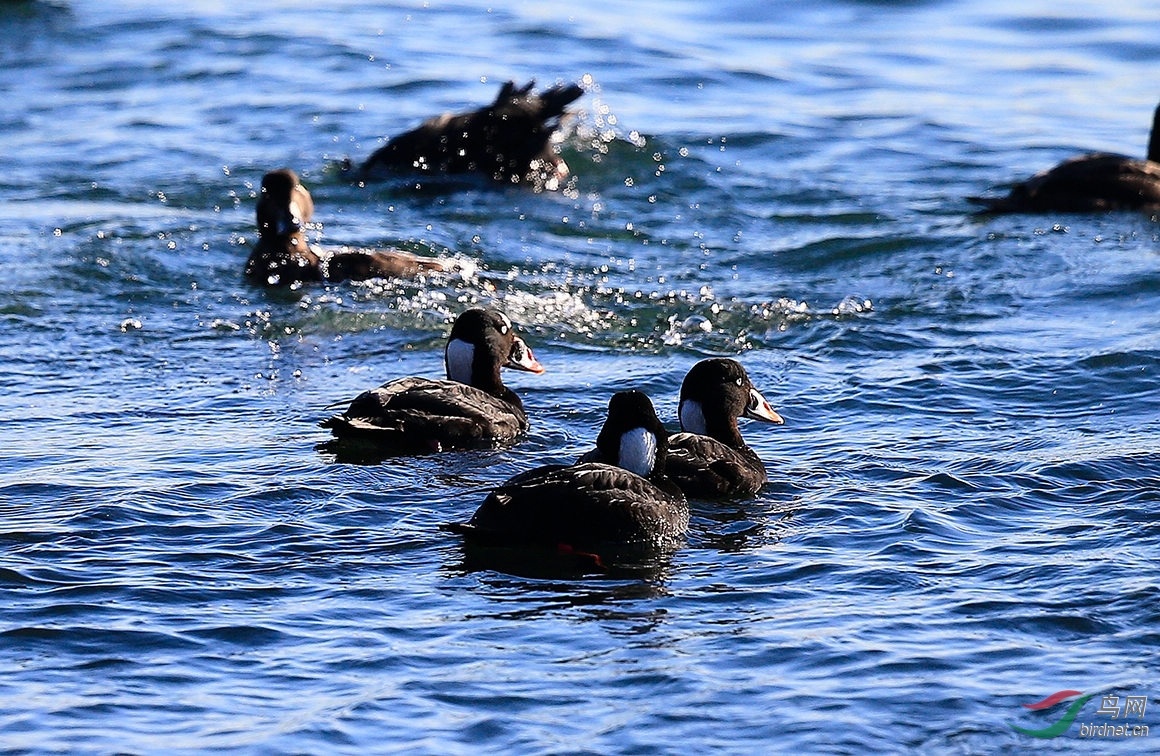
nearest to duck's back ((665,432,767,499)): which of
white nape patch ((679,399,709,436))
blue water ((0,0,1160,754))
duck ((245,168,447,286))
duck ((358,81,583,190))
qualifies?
blue water ((0,0,1160,754))

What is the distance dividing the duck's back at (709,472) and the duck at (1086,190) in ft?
24.2

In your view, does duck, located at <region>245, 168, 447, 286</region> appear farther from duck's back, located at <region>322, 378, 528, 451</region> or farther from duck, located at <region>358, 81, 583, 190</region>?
duck's back, located at <region>322, 378, 528, 451</region>

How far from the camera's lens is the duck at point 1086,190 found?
15758 millimetres

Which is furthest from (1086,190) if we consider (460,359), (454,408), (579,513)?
(579,513)

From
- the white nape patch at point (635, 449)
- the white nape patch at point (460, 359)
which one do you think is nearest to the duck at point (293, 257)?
the white nape patch at point (460, 359)

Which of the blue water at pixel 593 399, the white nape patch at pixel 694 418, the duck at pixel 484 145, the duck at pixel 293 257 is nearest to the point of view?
the blue water at pixel 593 399

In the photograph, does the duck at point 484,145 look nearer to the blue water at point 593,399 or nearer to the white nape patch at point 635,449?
the blue water at point 593,399

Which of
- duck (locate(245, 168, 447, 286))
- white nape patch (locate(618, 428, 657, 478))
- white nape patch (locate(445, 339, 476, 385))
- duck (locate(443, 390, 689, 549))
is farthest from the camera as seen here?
duck (locate(245, 168, 447, 286))

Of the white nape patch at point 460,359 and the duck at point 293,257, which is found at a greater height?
the duck at point 293,257

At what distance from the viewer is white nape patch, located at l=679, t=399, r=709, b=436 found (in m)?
9.98

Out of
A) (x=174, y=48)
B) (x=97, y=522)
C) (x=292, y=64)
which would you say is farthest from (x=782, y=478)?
(x=174, y=48)

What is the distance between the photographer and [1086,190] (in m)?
15.8

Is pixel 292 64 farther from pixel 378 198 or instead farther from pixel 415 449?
pixel 415 449

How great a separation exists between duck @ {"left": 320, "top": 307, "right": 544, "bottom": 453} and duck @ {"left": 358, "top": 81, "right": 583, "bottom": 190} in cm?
638
